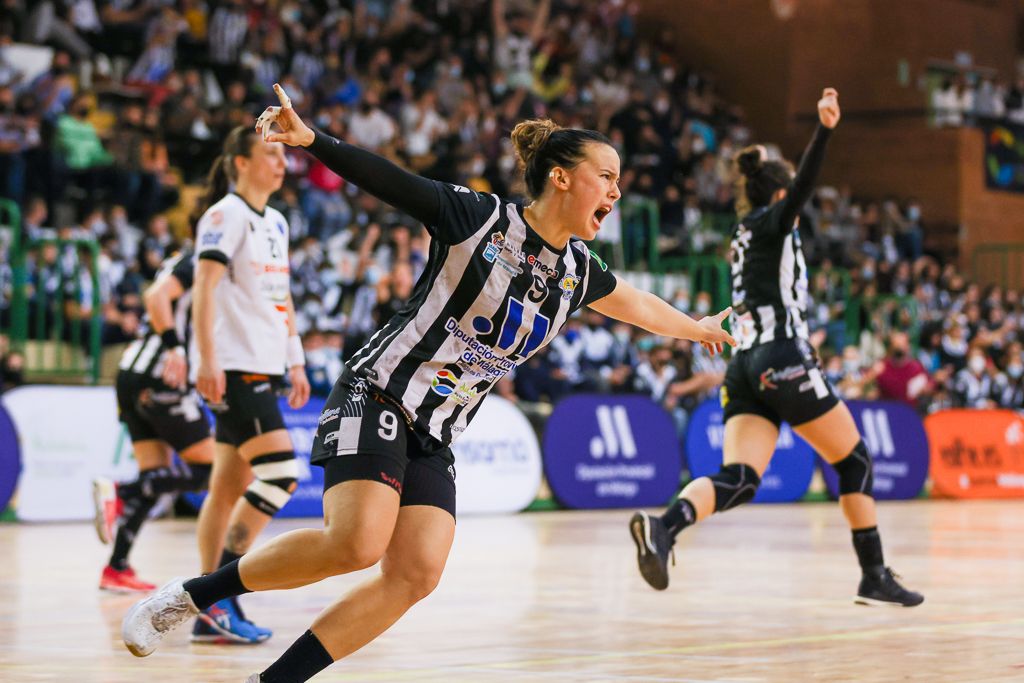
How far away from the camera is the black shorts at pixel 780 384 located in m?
7.89

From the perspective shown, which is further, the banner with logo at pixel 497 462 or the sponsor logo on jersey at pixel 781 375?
the banner with logo at pixel 497 462

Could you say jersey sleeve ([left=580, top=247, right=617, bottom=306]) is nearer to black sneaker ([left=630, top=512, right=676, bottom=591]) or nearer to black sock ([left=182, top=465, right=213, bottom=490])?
black sneaker ([left=630, top=512, right=676, bottom=591])

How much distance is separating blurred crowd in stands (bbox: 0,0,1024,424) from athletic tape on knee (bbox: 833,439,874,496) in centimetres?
772

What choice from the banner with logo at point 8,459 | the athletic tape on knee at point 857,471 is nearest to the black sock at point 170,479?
the athletic tape on knee at point 857,471

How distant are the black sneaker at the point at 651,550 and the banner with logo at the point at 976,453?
12.6m

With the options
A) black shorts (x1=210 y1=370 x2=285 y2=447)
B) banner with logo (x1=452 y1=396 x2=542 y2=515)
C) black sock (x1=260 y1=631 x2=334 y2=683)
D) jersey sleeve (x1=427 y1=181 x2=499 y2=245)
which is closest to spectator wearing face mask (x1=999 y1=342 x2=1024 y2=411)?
banner with logo (x1=452 y1=396 x2=542 y2=515)

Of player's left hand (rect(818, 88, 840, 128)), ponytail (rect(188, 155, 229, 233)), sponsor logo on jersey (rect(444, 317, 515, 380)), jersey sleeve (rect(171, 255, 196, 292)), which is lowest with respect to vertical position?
sponsor logo on jersey (rect(444, 317, 515, 380))

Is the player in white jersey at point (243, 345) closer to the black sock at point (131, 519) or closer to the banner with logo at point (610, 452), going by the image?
the black sock at point (131, 519)

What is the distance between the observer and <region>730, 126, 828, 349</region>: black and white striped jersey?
8.09 m

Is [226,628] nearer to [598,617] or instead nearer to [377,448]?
[598,617]

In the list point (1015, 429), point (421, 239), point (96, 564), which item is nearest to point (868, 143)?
point (1015, 429)

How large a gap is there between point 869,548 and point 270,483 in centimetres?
307

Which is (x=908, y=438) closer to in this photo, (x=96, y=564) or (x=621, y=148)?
(x=621, y=148)

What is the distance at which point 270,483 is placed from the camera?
692 centimetres
